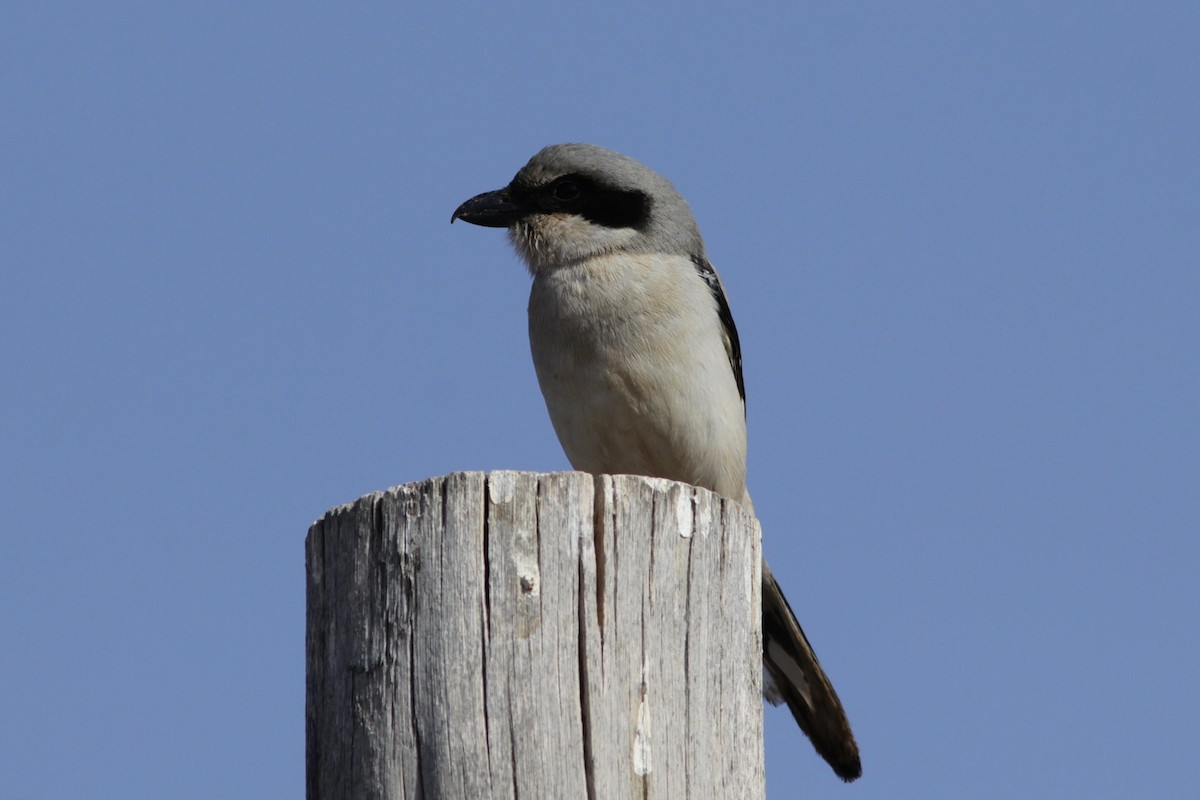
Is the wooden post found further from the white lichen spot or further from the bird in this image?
Result: the bird

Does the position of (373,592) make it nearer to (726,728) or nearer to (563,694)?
(563,694)

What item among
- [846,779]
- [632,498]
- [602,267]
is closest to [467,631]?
[632,498]

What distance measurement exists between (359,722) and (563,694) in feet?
1.78

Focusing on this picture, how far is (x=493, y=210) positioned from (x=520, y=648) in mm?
4483

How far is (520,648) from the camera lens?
3604 millimetres

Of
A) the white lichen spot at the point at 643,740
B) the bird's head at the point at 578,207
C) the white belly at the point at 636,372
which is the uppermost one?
the bird's head at the point at 578,207

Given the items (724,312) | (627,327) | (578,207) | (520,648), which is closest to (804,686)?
(627,327)

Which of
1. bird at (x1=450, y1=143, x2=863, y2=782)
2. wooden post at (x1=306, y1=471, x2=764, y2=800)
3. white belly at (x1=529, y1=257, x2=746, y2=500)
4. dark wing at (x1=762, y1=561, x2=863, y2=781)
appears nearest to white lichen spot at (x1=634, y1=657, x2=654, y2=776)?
wooden post at (x1=306, y1=471, x2=764, y2=800)

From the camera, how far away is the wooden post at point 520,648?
3549mm

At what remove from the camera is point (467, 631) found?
3623 millimetres

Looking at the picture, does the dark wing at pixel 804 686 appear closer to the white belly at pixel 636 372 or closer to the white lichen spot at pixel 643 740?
the white belly at pixel 636 372

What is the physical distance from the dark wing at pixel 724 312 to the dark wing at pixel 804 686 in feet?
4.59

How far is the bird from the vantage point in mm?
7004

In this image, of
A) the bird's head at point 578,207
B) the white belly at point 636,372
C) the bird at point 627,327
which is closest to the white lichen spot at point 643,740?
the bird at point 627,327
